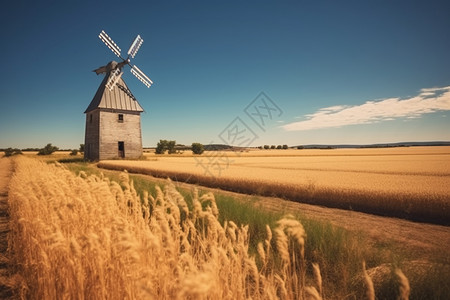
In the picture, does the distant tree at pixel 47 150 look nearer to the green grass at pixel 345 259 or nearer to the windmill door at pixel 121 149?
the windmill door at pixel 121 149

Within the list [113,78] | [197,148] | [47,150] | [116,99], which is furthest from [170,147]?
[116,99]

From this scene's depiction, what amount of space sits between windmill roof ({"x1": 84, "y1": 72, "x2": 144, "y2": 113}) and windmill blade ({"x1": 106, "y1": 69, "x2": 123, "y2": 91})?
0.51m

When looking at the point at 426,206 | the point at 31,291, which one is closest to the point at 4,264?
the point at 31,291

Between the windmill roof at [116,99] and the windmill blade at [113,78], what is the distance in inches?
20.2

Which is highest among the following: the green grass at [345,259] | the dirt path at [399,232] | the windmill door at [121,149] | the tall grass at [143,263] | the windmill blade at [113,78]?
the windmill blade at [113,78]

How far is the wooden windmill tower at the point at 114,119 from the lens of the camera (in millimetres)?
27438

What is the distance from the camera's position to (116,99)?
2939 cm

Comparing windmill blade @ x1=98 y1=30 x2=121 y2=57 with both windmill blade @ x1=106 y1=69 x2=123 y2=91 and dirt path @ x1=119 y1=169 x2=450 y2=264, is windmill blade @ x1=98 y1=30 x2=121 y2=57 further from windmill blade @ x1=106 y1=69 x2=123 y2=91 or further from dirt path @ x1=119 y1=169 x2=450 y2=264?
dirt path @ x1=119 y1=169 x2=450 y2=264

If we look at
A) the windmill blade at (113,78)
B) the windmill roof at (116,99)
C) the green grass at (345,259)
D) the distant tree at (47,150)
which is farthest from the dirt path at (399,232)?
the distant tree at (47,150)

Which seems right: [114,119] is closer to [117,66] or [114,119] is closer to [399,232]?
[117,66]

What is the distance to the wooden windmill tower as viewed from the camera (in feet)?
90.0

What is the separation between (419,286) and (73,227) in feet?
17.1

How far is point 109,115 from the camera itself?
92.1 feet

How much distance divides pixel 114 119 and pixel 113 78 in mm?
6021
